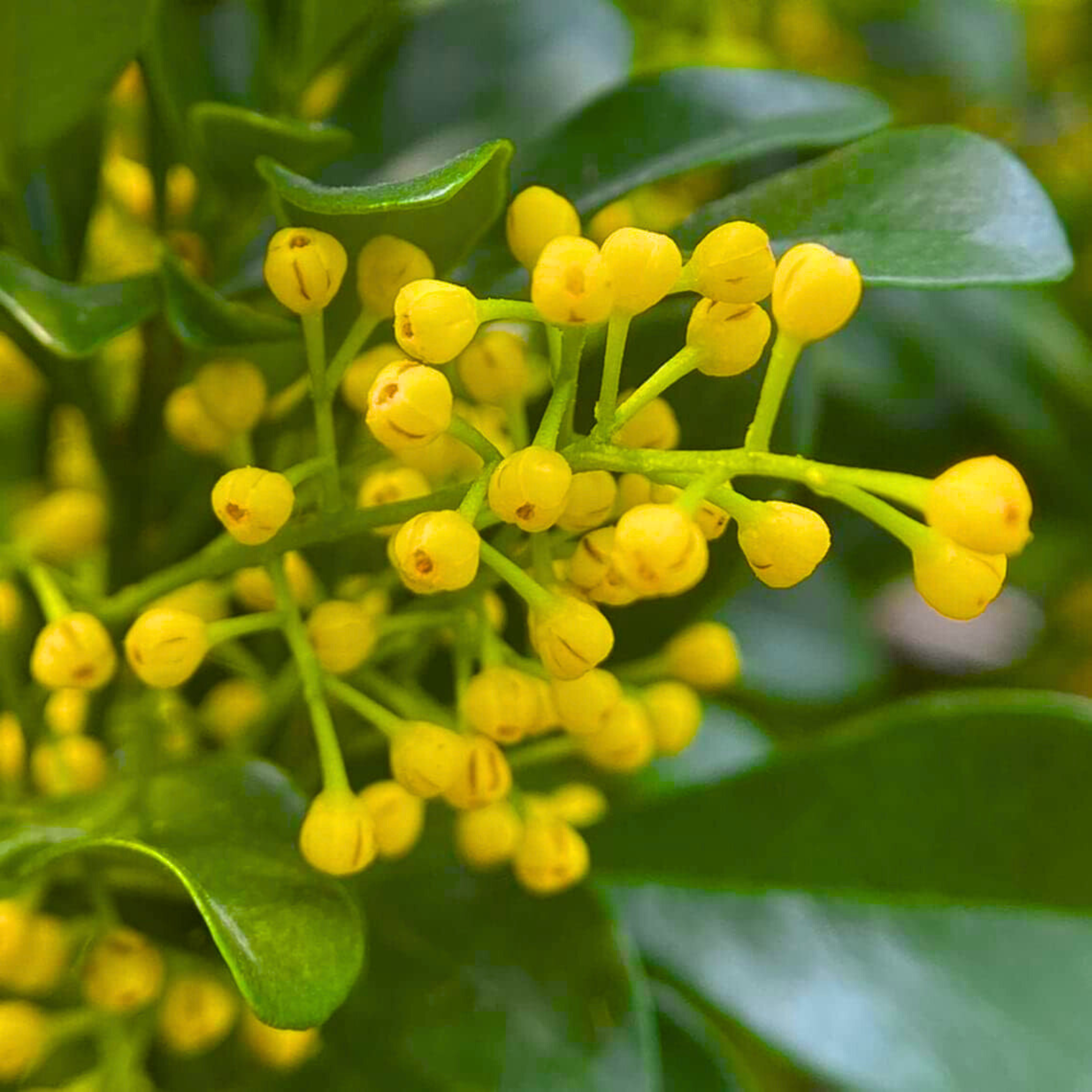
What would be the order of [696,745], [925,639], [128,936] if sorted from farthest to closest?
[925,639], [696,745], [128,936]

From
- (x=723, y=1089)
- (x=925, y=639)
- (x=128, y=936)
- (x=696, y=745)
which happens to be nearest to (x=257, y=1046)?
(x=128, y=936)

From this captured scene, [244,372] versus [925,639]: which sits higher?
[244,372]

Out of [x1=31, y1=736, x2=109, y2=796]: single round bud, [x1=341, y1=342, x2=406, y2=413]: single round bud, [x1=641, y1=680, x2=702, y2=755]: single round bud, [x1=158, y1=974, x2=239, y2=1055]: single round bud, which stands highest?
[x1=341, y1=342, x2=406, y2=413]: single round bud

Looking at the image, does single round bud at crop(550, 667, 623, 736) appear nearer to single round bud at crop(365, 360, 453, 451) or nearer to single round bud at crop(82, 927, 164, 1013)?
single round bud at crop(365, 360, 453, 451)

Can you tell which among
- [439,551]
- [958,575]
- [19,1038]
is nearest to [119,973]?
[19,1038]

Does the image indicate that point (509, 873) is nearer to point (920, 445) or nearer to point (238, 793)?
point (238, 793)

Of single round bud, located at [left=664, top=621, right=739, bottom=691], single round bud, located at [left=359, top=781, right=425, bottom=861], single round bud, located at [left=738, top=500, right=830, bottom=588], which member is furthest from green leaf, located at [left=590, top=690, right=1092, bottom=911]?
single round bud, located at [left=738, top=500, right=830, bottom=588]

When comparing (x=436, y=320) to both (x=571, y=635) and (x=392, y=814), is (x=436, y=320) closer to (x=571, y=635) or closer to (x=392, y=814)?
(x=571, y=635)
